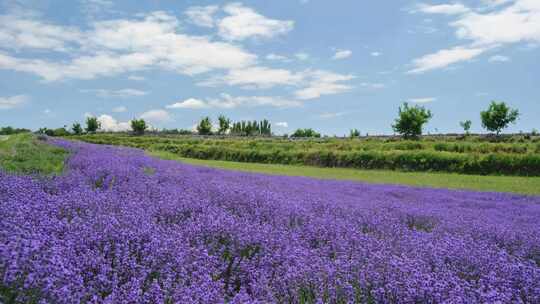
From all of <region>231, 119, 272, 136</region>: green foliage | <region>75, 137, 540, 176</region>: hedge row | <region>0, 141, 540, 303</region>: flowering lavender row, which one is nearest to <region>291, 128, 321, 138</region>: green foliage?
<region>231, 119, 272, 136</region>: green foliage

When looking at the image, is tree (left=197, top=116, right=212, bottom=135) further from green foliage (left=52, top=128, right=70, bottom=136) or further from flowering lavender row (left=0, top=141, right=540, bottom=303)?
flowering lavender row (left=0, top=141, right=540, bottom=303)

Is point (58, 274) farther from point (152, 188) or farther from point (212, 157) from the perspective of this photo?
point (212, 157)

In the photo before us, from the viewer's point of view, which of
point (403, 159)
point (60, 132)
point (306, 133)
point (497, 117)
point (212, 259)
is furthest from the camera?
point (306, 133)

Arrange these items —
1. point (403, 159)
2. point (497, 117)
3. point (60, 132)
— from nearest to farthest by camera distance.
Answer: point (403, 159) → point (497, 117) → point (60, 132)

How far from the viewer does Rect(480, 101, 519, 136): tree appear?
51500 mm

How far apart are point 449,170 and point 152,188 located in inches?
932

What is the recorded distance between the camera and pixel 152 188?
19.9 ft

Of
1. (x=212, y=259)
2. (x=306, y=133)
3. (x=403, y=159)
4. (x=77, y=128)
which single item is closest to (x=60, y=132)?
(x=77, y=128)

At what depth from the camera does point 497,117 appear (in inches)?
2042

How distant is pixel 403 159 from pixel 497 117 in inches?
1251

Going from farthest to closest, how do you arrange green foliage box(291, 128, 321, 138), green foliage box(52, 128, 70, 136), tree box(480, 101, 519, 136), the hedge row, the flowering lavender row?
green foliage box(291, 128, 321, 138) → green foliage box(52, 128, 70, 136) → tree box(480, 101, 519, 136) → the hedge row → the flowering lavender row

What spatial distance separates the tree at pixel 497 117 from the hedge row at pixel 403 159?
30.4 meters

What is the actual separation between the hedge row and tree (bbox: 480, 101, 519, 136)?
99.7ft

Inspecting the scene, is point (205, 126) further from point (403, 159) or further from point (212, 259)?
point (212, 259)
